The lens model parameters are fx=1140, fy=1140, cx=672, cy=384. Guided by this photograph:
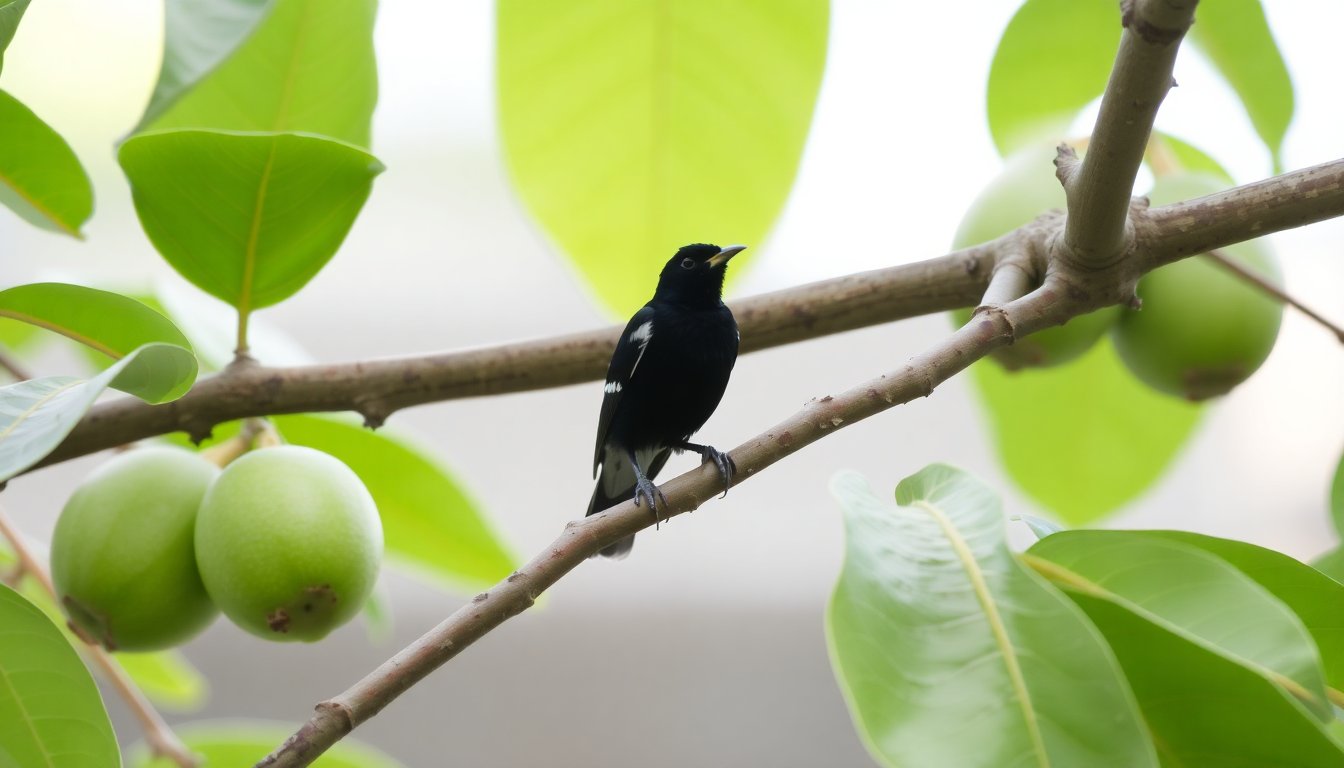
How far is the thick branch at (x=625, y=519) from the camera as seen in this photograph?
559mm

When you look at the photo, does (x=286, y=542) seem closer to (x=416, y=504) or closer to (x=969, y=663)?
(x=416, y=504)

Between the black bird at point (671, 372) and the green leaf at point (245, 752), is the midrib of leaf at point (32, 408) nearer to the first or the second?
the green leaf at point (245, 752)

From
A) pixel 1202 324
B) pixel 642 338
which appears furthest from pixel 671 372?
pixel 1202 324

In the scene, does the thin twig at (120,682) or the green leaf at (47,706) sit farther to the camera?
the thin twig at (120,682)

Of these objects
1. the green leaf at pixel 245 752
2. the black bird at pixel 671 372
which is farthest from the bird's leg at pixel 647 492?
the green leaf at pixel 245 752

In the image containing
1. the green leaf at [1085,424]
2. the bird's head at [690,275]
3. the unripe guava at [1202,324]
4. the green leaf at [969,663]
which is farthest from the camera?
the bird's head at [690,275]

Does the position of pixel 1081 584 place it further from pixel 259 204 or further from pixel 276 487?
pixel 259 204

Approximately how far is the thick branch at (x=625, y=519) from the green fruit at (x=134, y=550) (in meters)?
0.29

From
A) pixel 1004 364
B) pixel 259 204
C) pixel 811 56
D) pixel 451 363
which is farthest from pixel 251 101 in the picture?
pixel 1004 364

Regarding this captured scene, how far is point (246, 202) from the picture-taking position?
825 millimetres

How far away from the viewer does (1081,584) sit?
2.05 ft

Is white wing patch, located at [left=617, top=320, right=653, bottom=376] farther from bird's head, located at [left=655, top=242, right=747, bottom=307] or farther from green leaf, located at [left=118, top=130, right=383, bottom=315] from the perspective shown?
green leaf, located at [left=118, top=130, right=383, bottom=315]

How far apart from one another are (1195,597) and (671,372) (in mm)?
810

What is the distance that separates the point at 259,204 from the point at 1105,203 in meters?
0.58
